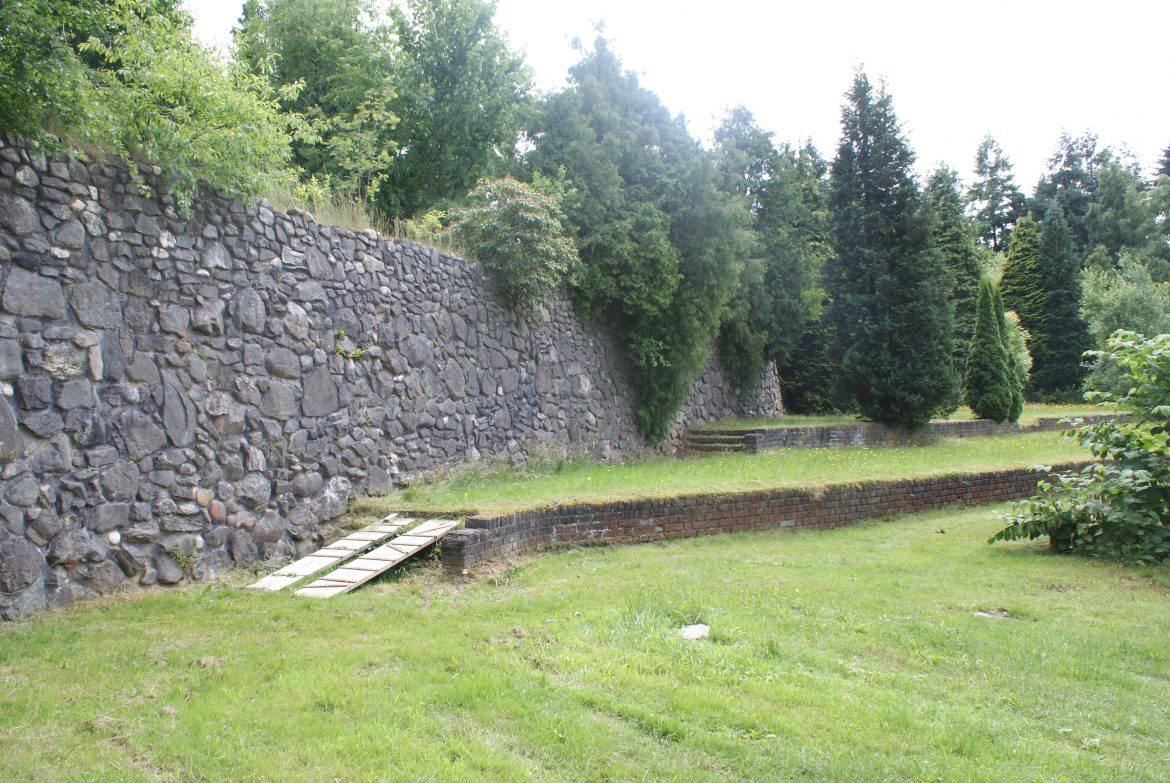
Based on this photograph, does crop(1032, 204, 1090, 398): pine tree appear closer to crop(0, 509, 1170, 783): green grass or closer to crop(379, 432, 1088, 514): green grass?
crop(379, 432, 1088, 514): green grass

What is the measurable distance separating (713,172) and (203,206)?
1113cm

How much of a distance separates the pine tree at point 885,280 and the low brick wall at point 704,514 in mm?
7699

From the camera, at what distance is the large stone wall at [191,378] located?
540cm

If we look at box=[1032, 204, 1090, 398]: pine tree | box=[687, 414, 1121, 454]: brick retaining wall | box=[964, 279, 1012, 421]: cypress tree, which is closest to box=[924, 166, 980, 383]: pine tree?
box=[964, 279, 1012, 421]: cypress tree

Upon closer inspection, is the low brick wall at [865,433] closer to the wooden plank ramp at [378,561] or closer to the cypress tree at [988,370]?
the cypress tree at [988,370]

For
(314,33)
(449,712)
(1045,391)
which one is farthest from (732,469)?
(1045,391)

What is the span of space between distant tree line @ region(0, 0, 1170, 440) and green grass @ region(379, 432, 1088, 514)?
2.51 meters

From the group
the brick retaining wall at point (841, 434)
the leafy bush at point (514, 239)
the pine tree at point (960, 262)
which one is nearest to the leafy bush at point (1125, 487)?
the brick retaining wall at point (841, 434)

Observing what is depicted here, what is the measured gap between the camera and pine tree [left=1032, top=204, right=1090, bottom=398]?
3569 cm

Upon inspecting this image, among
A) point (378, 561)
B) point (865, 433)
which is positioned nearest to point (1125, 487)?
point (378, 561)

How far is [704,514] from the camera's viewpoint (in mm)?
8867

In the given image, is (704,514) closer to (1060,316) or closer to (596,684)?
(596,684)

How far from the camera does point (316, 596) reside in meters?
5.73

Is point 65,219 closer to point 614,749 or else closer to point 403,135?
point 614,749
